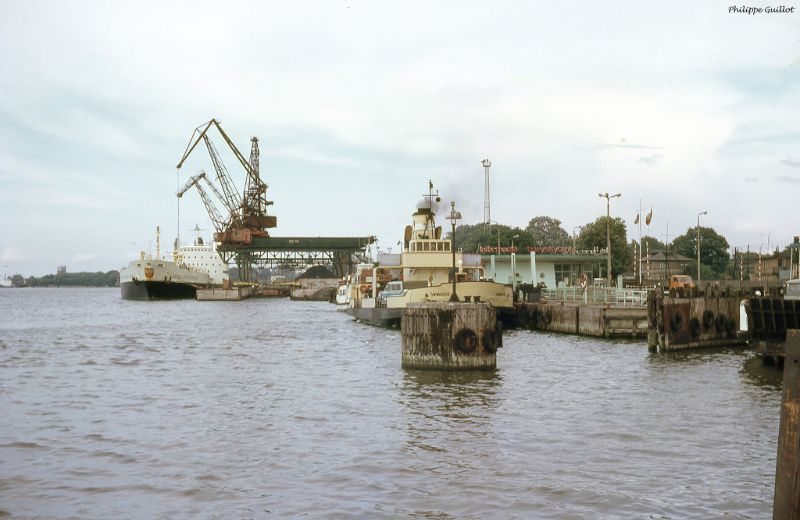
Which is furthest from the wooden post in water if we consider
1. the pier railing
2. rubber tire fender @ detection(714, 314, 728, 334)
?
the pier railing

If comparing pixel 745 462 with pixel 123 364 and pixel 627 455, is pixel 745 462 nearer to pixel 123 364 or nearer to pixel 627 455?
pixel 627 455

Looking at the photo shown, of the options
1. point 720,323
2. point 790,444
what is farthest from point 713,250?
point 790,444

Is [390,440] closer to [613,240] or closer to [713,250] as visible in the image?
[613,240]

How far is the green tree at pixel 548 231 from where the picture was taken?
171175 mm

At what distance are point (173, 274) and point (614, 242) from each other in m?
73.7

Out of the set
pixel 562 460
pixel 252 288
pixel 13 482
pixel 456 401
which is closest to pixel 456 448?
pixel 562 460

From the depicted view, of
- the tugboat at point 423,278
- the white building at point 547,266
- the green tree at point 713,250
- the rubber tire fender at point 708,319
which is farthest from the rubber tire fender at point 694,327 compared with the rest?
the green tree at point 713,250

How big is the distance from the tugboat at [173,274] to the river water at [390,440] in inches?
3805

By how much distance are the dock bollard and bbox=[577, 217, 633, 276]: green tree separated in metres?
97.5

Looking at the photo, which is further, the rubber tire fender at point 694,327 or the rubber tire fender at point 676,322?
the rubber tire fender at point 694,327

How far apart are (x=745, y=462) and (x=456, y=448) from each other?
17.2 ft

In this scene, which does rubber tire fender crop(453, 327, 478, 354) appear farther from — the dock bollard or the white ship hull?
the white ship hull

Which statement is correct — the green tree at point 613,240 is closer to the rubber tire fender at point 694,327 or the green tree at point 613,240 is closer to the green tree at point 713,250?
the green tree at point 713,250

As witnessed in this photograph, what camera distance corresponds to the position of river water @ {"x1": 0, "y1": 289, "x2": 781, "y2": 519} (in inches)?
464
